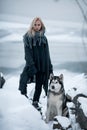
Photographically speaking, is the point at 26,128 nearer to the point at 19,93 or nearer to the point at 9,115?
the point at 9,115

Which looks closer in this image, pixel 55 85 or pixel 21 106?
pixel 55 85

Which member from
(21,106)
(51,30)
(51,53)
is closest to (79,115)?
(21,106)

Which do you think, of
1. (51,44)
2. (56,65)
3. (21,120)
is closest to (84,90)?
(56,65)

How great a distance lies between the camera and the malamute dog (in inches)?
96.9

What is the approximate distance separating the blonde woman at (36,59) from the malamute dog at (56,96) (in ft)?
0.81

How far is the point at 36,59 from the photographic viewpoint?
2693 mm

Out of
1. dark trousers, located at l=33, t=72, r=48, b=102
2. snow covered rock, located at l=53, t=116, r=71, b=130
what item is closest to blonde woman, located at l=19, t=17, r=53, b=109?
dark trousers, located at l=33, t=72, r=48, b=102

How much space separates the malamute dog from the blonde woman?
0.25 metres

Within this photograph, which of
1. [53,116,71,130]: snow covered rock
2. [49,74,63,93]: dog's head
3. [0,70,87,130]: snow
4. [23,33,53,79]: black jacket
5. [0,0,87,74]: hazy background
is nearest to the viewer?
[53,116,71,130]: snow covered rock

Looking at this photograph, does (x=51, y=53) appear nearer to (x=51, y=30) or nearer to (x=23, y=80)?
(x=51, y=30)

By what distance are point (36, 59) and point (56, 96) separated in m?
0.41

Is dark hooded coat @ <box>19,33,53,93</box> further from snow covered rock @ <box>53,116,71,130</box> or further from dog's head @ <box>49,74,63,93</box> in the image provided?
snow covered rock @ <box>53,116,71,130</box>

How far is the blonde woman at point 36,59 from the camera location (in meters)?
2.63

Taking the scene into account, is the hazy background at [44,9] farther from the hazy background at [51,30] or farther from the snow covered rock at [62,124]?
the snow covered rock at [62,124]
